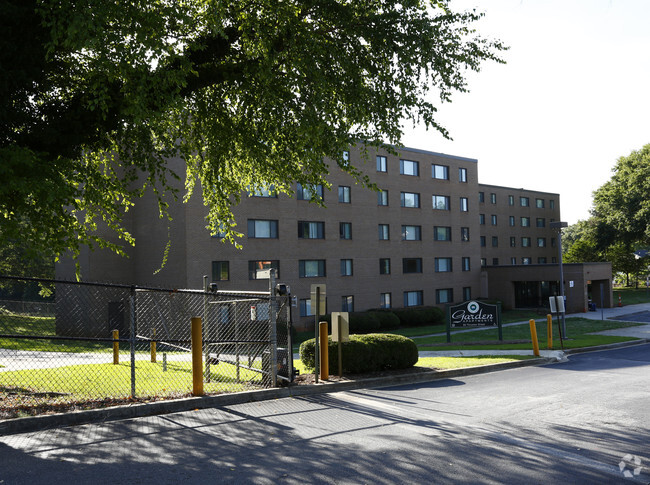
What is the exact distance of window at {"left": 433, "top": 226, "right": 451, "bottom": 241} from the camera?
4606cm

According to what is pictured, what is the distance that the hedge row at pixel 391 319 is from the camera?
35.8 meters

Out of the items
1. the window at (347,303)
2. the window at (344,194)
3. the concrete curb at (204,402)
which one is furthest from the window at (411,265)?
the concrete curb at (204,402)

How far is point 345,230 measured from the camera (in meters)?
39.3

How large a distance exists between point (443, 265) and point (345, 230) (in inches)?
444

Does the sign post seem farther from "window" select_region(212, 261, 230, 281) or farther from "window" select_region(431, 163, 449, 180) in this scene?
"window" select_region(431, 163, 449, 180)

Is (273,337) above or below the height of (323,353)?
above

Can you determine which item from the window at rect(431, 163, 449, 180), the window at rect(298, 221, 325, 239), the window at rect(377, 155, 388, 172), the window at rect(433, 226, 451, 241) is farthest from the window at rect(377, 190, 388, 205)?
the window at rect(433, 226, 451, 241)

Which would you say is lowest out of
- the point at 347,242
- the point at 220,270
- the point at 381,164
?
the point at 220,270

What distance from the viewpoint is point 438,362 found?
1508cm

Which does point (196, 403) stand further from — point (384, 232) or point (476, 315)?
point (384, 232)

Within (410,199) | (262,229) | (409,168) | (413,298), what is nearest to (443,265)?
(413,298)

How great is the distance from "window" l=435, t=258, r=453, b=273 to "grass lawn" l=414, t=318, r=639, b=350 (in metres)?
11.9

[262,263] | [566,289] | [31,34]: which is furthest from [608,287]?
[31,34]

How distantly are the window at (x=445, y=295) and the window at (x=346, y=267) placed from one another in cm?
976
